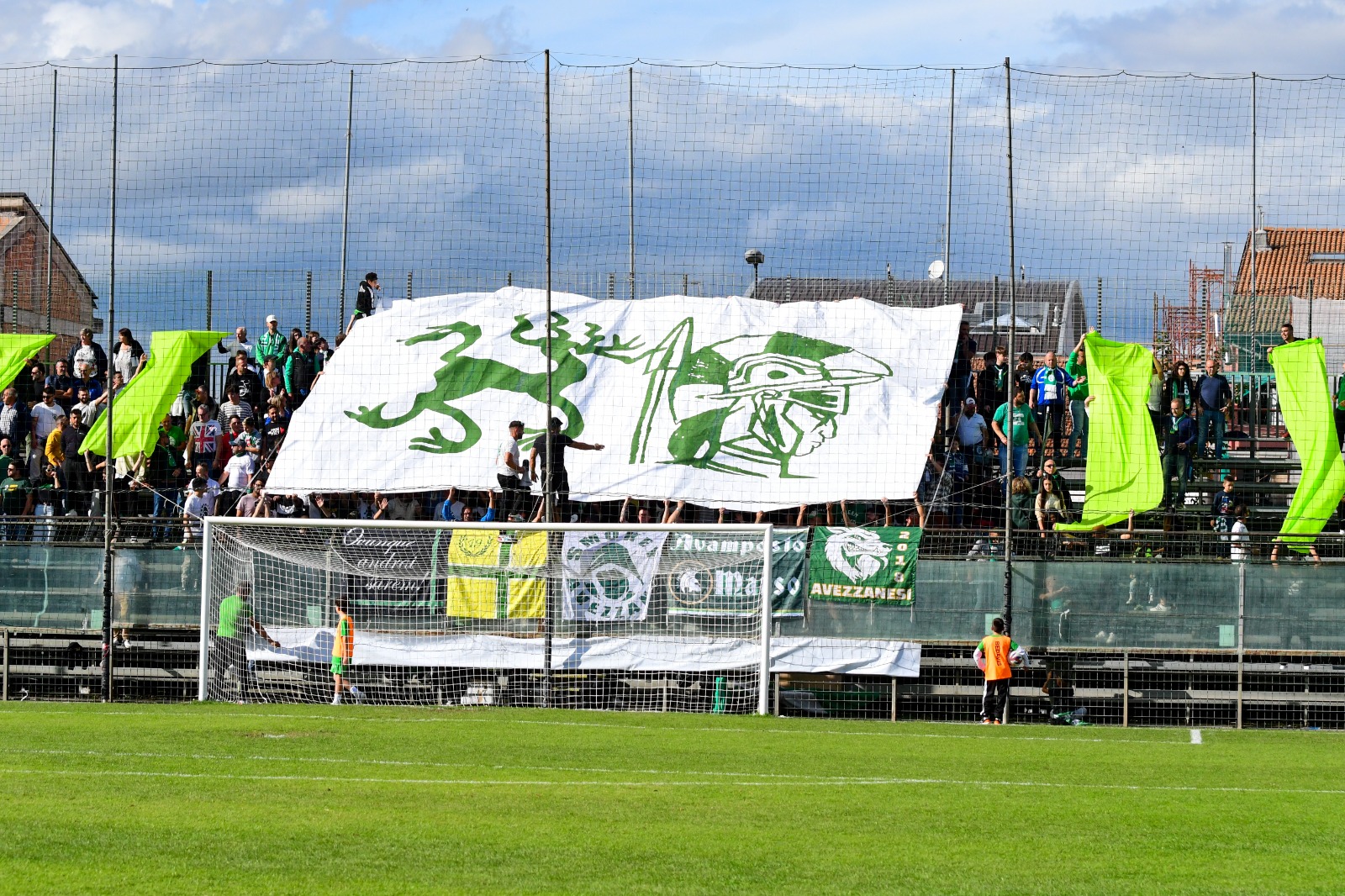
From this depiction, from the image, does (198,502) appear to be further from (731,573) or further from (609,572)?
(731,573)

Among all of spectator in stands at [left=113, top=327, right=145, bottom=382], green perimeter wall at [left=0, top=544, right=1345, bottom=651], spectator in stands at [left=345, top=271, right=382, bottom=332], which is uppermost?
spectator in stands at [left=345, top=271, right=382, bottom=332]

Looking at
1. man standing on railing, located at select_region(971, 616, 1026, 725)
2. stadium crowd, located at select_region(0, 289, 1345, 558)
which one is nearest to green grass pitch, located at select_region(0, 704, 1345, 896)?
man standing on railing, located at select_region(971, 616, 1026, 725)

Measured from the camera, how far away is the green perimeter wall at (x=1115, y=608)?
661 inches

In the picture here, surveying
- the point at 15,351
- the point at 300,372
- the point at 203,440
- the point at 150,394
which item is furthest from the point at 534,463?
the point at 15,351

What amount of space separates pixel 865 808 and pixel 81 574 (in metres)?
11.4

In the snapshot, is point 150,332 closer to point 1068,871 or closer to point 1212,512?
point 1212,512

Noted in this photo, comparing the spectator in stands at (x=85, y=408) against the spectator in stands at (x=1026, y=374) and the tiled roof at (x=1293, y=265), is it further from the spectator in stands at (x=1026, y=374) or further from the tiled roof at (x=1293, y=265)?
the tiled roof at (x=1293, y=265)

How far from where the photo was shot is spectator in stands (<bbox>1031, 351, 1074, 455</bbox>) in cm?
1955

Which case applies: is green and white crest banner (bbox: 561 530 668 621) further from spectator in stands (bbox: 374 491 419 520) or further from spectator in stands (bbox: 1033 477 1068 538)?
spectator in stands (bbox: 1033 477 1068 538)

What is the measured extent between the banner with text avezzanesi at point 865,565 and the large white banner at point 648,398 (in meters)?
1.27

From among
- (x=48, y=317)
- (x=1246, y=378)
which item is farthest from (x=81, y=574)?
(x=1246, y=378)

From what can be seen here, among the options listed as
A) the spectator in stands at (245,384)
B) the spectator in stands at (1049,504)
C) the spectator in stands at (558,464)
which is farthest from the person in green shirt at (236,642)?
the spectator in stands at (1049,504)

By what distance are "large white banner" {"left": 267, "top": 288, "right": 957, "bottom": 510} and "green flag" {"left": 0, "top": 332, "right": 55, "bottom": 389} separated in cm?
415

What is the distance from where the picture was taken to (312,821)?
31.3ft
